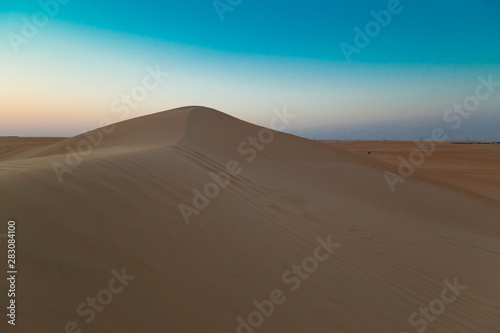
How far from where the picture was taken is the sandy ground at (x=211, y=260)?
2.25 meters

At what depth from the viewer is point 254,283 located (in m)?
2.88

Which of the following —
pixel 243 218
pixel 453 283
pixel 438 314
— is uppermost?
pixel 453 283

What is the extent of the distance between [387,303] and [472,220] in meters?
7.61

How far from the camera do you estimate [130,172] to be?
420 centimetres

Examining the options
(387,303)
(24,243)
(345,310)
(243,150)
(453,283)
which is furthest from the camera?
(243,150)

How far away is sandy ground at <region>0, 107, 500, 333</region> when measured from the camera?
2.25 m

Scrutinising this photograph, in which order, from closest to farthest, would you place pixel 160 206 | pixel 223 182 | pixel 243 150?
pixel 160 206, pixel 223 182, pixel 243 150

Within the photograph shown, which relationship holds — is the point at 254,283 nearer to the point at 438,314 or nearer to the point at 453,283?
the point at 438,314

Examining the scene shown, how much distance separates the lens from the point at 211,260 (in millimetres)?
2986

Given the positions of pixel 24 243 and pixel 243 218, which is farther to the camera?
pixel 243 218

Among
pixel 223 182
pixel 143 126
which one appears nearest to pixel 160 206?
pixel 223 182

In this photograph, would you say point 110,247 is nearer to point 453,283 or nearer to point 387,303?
point 387,303

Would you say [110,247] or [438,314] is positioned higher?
[438,314]

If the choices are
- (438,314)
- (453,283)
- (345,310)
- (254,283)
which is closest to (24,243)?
(254,283)
